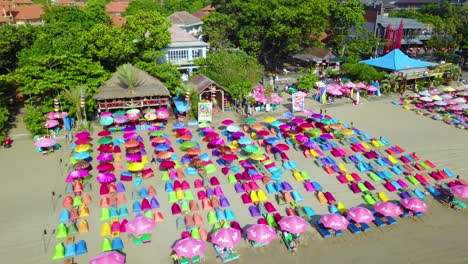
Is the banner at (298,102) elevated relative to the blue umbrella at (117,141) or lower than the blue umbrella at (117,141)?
elevated

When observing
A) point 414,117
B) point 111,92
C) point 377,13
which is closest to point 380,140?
point 414,117

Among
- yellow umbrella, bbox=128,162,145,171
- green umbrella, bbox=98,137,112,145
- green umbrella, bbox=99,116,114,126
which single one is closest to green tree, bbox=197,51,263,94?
green umbrella, bbox=99,116,114,126

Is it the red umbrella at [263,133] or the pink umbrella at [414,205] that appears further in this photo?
the red umbrella at [263,133]

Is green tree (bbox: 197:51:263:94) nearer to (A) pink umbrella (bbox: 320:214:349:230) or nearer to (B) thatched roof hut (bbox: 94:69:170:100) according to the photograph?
(B) thatched roof hut (bbox: 94:69:170:100)

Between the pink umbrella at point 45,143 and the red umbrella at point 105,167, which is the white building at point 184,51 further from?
the red umbrella at point 105,167

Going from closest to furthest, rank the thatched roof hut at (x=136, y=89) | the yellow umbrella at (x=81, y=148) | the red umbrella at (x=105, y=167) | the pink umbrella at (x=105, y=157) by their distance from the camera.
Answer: the red umbrella at (x=105, y=167), the pink umbrella at (x=105, y=157), the yellow umbrella at (x=81, y=148), the thatched roof hut at (x=136, y=89)

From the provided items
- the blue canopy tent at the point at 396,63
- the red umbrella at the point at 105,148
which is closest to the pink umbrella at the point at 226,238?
the red umbrella at the point at 105,148

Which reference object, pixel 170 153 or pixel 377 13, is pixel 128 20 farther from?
pixel 377 13
